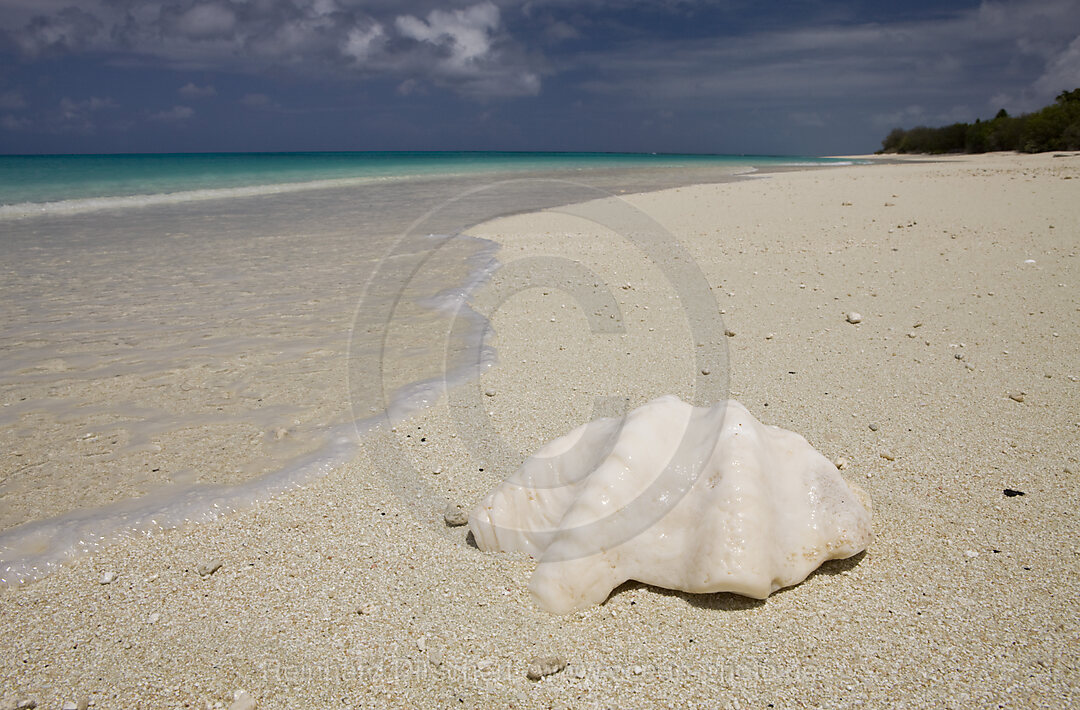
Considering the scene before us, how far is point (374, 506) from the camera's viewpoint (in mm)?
2764

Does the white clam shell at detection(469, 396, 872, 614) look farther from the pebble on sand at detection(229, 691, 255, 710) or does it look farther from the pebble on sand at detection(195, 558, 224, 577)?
the pebble on sand at detection(195, 558, 224, 577)

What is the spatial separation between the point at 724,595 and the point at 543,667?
25.9 inches

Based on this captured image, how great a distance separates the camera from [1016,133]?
124 feet

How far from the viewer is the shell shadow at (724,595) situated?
2.07 meters

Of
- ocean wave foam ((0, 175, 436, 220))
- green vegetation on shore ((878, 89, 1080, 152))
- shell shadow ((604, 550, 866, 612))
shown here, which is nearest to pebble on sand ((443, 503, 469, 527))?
shell shadow ((604, 550, 866, 612))

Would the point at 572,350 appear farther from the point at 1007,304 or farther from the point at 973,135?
the point at 973,135

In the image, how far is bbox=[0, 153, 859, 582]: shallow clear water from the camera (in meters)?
2.92

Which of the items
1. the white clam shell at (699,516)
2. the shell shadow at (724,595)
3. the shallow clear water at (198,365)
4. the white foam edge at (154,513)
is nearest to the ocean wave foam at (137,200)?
the shallow clear water at (198,365)

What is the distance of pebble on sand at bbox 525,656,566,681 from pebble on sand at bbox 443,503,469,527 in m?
0.80

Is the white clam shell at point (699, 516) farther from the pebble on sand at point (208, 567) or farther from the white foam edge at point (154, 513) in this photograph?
the white foam edge at point (154, 513)

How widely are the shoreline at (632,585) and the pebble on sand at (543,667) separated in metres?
0.04

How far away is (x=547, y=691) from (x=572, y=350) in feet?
9.79

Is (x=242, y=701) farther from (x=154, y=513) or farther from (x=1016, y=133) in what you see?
(x=1016, y=133)

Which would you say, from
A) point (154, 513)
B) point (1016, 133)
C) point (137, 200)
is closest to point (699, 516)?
point (154, 513)
